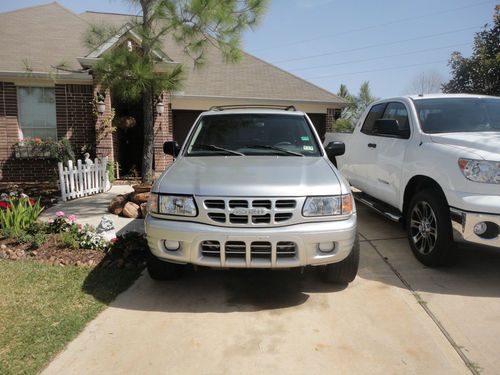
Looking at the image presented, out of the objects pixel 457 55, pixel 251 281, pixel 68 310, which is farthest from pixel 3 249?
pixel 457 55

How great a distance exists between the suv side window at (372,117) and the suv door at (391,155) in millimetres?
146

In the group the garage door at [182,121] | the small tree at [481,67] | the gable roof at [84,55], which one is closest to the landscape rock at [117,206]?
the gable roof at [84,55]

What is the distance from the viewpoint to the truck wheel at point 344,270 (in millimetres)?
3738

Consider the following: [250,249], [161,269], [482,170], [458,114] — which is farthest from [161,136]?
[482,170]

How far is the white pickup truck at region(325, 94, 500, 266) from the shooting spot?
3730 millimetres

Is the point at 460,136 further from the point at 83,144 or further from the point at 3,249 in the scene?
the point at 83,144

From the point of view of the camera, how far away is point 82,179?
8281 millimetres

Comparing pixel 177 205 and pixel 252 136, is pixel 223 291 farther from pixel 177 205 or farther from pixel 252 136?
pixel 252 136

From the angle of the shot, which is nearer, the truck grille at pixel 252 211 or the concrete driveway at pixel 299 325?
the concrete driveway at pixel 299 325

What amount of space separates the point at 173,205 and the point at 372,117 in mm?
4159

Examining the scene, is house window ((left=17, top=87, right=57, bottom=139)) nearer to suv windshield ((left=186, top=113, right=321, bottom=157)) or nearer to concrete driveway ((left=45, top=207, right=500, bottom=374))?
suv windshield ((left=186, top=113, right=321, bottom=157))

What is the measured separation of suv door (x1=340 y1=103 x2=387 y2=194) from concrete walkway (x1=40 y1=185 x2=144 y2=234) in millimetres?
3377

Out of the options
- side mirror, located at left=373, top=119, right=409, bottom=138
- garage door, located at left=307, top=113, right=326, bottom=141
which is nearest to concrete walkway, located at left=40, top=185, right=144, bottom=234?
side mirror, located at left=373, top=119, right=409, bottom=138

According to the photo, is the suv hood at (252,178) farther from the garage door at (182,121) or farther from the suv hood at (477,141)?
the garage door at (182,121)
